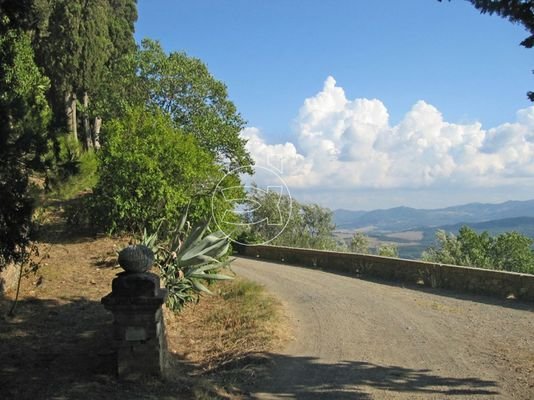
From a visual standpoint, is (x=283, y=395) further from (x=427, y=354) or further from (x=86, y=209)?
(x=86, y=209)

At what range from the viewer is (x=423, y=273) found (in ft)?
51.7

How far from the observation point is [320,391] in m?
6.45

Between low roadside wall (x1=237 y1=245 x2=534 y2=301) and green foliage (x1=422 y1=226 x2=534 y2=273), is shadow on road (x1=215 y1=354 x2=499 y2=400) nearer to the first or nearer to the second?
low roadside wall (x1=237 y1=245 x2=534 y2=301)

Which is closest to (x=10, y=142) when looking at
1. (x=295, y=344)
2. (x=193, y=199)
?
(x=295, y=344)

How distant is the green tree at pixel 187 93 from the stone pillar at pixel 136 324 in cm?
2356

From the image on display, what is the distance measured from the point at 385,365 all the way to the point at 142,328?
369 centimetres

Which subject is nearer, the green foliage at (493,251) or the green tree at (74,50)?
the green tree at (74,50)

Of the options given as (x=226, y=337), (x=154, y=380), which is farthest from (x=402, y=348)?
(x=154, y=380)

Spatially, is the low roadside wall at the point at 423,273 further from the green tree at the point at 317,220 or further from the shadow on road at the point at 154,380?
the green tree at the point at 317,220

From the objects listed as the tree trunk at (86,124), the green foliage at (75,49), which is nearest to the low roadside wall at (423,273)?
the green foliage at (75,49)

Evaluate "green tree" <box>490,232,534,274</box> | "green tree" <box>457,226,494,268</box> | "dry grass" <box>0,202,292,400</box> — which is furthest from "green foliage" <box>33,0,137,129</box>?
"green tree" <box>490,232,534,274</box>

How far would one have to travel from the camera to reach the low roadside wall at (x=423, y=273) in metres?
13.1

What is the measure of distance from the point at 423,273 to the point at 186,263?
26.9ft

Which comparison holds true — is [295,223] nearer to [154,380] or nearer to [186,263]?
[186,263]
